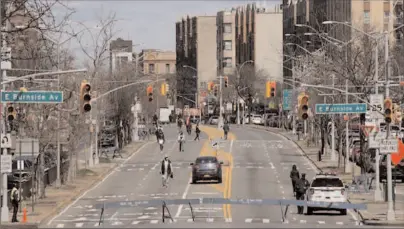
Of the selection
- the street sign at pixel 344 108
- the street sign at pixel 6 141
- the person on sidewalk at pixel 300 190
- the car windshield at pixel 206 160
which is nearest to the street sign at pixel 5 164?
the street sign at pixel 6 141

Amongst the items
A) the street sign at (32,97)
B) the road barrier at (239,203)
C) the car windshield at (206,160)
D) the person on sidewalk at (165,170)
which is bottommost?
the road barrier at (239,203)

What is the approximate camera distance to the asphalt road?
40.1m

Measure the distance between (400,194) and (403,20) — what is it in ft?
240

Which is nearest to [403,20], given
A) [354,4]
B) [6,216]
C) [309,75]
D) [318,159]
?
[354,4]

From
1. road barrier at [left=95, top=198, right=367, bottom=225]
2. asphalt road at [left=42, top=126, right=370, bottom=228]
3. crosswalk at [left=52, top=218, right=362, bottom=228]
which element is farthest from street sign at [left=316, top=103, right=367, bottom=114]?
crosswalk at [left=52, top=218, right=362, bottom=228]

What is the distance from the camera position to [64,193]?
5531cm

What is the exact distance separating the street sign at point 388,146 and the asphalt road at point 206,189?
299 cm

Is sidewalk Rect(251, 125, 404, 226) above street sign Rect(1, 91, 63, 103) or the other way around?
the other way around

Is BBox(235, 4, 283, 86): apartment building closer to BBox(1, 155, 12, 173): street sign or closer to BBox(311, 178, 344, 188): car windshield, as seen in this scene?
BBox(311, 178, 344, 188): car windshield

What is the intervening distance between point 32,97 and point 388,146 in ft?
45.3

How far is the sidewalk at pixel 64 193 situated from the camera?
143ft

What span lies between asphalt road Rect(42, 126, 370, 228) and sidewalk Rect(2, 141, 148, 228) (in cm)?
50

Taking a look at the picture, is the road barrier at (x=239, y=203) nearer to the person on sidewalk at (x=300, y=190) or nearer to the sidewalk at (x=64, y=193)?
the person on sidewalk at (x=300, y=190)

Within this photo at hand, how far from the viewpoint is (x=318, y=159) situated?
77.8m
